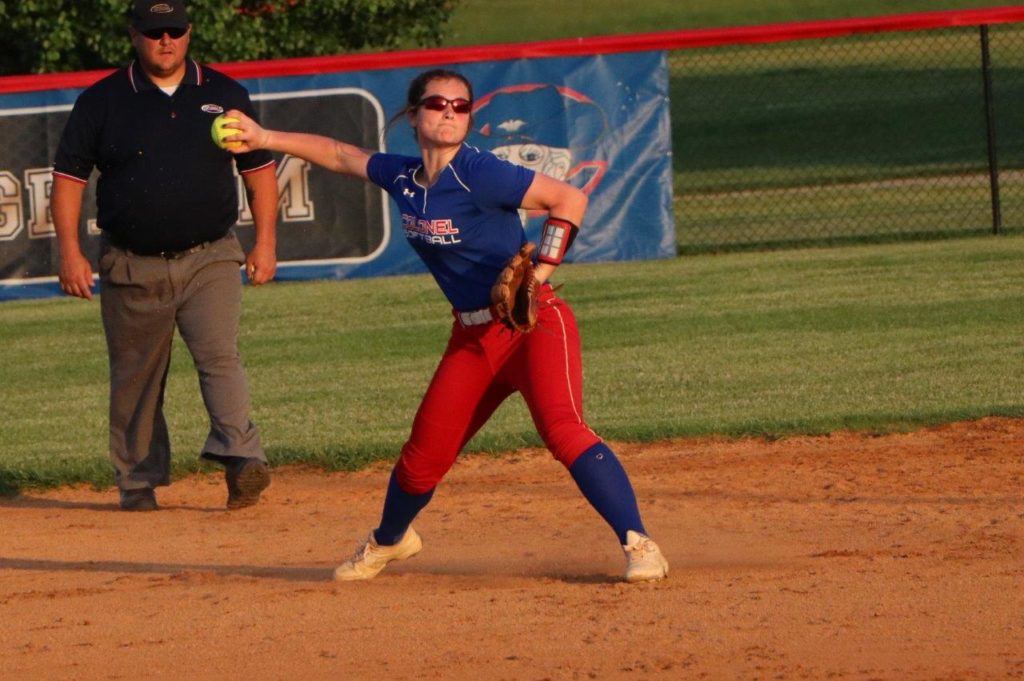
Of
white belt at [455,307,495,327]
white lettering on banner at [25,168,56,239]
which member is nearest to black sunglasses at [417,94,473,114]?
white belt at [455,307,495,327]

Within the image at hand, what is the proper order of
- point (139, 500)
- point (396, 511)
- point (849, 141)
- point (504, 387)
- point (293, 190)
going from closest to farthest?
point (504, 387), point (396, 511), point (139, 500), point (293, 190), point (849, 141)

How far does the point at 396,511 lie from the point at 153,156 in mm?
1981

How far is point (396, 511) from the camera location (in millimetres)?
5645

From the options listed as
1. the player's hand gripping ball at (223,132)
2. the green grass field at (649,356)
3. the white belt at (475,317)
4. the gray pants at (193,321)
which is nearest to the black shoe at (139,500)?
the gray pants at (193,321)

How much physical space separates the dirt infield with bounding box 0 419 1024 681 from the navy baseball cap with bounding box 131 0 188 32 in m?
2.03

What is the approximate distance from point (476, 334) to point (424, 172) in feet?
1.78

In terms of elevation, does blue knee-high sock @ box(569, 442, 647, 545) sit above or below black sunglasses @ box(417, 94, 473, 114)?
below

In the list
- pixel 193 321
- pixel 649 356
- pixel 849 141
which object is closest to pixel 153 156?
pixel 193 321

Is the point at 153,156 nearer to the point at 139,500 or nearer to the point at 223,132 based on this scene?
the point at 223,132

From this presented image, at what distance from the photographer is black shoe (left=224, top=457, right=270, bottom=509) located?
6.93m

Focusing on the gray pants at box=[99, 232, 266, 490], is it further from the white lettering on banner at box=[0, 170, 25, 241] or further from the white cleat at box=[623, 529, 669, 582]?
the white lettering on banner at box=[0, 170, 25, 241]

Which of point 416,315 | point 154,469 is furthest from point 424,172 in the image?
point 416,315

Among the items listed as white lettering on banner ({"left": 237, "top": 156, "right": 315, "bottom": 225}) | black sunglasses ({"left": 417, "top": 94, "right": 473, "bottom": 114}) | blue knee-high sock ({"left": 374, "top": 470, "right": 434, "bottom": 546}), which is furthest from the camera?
white lettering on banner ({"left": 237, "top": 156, "right": 315, "bottom": 225})

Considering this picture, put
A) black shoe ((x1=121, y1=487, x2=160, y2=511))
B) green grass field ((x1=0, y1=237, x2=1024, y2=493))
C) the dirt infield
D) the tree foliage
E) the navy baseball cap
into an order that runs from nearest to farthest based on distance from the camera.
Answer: the dirt infield → the navy baseball cap → black shoe ((x1=121, y1=487, x2=160, y2=511)) → green grass field ((x1=0, y1=237, x2=1024, y2=493)) → the tree foliage
